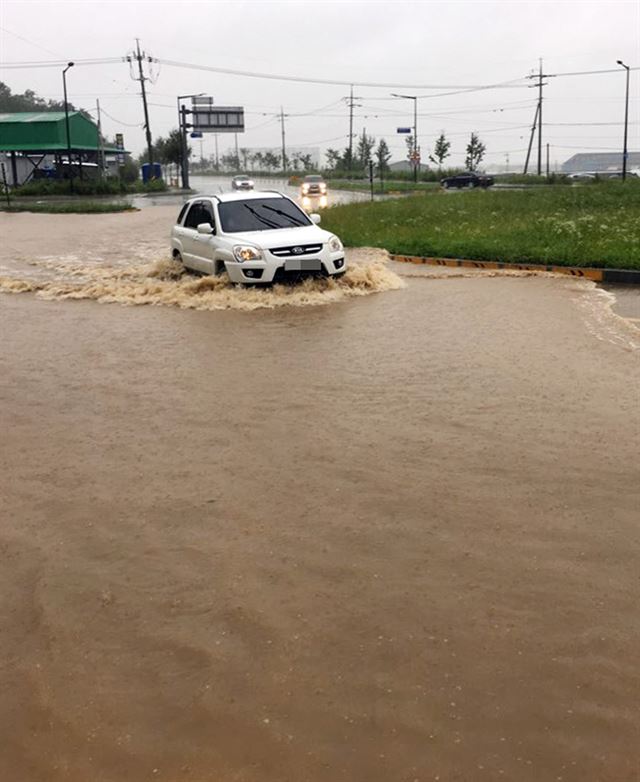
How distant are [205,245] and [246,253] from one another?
1.32 meters

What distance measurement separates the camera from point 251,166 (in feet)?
449

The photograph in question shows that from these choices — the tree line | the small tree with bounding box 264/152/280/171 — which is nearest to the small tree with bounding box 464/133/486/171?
the tree line

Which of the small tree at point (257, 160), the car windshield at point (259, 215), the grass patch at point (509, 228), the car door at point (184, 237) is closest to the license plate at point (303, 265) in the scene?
the car windshield at point (259, 215)

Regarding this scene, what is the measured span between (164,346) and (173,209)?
29.0m

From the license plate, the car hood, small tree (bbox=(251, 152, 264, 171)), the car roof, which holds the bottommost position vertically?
the license plate

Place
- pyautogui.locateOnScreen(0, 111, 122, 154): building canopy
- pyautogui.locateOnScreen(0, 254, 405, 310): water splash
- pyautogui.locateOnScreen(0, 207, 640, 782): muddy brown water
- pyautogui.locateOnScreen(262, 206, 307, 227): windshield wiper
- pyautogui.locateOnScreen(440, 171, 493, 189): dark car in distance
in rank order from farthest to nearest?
pyautogui.locateOnScreen(0, 111, 122, 154): building canopy < pyautogui.locateOnScreen(440, 171, 493, 189): dark car in distance < pyautogui.locateOnScreen(262, 206, 307, 227): windshield wiper < pyautogui.locateOnScreen(0, 254, 405, 310): water splash < pyautogui.locateOnScreen(0, 207, 640, 782): muddy brown water

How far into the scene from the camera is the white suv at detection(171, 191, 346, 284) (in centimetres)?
1190

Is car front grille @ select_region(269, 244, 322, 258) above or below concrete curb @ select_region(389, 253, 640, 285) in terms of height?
above

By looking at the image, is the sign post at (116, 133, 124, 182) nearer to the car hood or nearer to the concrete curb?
the concrete curb

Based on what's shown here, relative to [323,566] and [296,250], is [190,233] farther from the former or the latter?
[323,566]

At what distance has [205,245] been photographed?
13.0 m

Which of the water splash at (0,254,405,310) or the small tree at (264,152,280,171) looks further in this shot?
the small tree at (264,152,280,171)

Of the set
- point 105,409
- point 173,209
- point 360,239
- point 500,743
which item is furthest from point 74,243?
point 500,743

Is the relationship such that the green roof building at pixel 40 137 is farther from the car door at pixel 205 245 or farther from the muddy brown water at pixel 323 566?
the muddy brown water at pixel 323 566
